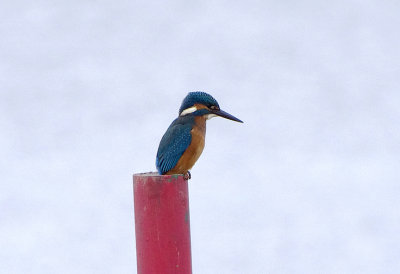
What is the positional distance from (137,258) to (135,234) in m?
0.13

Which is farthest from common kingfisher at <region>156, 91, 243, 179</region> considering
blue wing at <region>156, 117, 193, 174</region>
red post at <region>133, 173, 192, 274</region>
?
red post at <region>133, 173, 192, 274</region>

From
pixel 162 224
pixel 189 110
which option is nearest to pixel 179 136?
pixel 189 110

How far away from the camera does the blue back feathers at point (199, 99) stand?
3.23 m

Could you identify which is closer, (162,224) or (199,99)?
(162,224)

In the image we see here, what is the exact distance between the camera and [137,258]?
108 inches

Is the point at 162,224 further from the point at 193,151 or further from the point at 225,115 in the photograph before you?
the point at 225,115

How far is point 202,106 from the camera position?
3.25 m

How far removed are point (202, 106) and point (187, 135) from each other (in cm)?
24

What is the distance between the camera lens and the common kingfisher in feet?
10.2

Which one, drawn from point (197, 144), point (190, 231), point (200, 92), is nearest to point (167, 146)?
point (197, 144)

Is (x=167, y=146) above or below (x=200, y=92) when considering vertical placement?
below

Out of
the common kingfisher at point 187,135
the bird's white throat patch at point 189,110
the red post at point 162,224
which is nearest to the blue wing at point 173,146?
the common kingfisher at point 187,135

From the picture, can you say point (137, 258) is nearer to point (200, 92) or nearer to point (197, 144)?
point (197, 144)

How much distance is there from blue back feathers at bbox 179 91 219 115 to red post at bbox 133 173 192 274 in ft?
2.38
